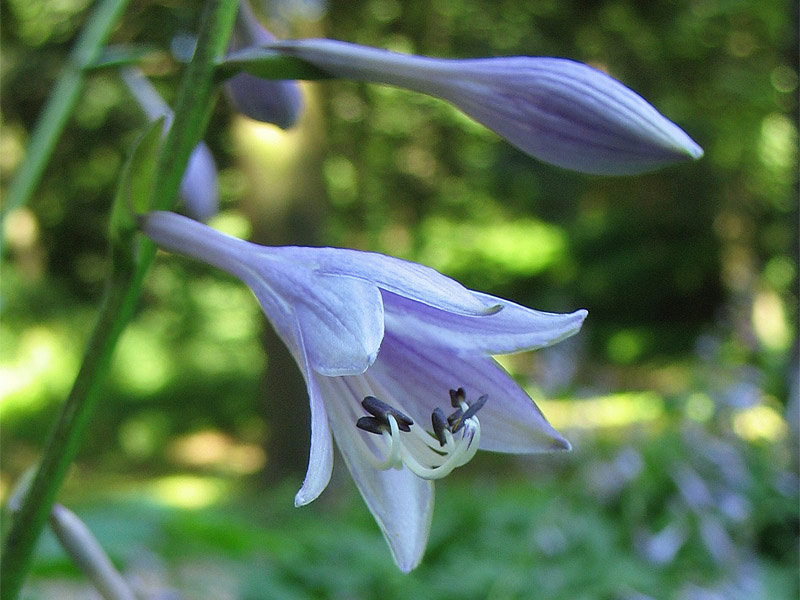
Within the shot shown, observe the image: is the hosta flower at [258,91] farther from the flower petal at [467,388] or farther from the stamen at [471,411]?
the stamen at [471,411]

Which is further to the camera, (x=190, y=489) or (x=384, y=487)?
(x=190, y=489)

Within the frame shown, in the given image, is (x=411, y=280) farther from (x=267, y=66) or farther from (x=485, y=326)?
(x=267, y=66)

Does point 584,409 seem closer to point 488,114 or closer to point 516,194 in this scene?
point 488,114

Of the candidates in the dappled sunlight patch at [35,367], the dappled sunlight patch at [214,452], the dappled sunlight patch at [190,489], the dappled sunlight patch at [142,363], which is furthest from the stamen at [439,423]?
the dappled sunlight patch at [142,363]

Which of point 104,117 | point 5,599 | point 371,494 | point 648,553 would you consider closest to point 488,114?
point 371,494

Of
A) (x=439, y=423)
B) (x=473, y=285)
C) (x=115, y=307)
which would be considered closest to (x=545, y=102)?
(x=439, y=423)

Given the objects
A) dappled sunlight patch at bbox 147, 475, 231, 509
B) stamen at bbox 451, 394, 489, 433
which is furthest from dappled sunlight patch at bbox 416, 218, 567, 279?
stamen at bbox 451, 394, 489, 433

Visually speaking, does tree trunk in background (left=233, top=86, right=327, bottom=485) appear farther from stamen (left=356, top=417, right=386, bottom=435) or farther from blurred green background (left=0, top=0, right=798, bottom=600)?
stamen (left=356, top=417, right=386, bottom=435)
